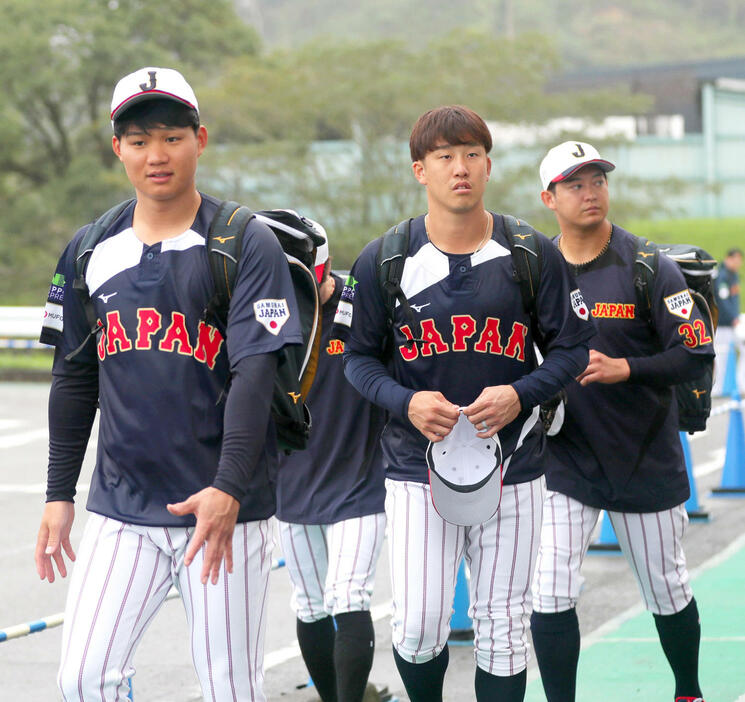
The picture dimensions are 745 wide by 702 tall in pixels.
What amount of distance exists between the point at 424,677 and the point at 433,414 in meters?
0.94

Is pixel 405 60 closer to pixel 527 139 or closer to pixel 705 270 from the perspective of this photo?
pixel 527 139

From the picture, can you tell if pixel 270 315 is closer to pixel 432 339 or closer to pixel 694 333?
pixel 432 339

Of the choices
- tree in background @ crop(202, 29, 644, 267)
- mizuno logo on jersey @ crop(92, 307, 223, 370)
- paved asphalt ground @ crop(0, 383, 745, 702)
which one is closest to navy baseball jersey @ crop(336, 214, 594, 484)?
mizuno logo on jersey @ crop(92, 307, 223, 370)

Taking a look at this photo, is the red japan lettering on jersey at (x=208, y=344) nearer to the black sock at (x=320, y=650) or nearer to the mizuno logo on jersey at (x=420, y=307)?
the mizuno logo on jersey at (x=420, y=307)

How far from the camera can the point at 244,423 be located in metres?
3.42

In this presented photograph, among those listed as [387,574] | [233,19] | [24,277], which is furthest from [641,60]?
[387,574]

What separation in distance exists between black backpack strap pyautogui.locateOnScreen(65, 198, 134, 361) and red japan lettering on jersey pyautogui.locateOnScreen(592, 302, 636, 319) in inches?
82.9

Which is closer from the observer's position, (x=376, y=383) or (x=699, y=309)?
(x=376, y=383)

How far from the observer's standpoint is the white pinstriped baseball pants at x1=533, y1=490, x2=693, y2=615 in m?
4.95

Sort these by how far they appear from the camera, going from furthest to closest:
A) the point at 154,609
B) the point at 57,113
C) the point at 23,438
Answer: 1. the point at 57,113
2. the point at 23,438
3. the point at 154,609

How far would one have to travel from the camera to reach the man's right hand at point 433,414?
413 centimetres

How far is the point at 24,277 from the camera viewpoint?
1169 inches

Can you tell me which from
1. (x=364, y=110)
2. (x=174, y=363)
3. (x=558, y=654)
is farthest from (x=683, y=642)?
(x=364, y=110)

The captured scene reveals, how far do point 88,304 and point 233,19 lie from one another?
32048 mm
